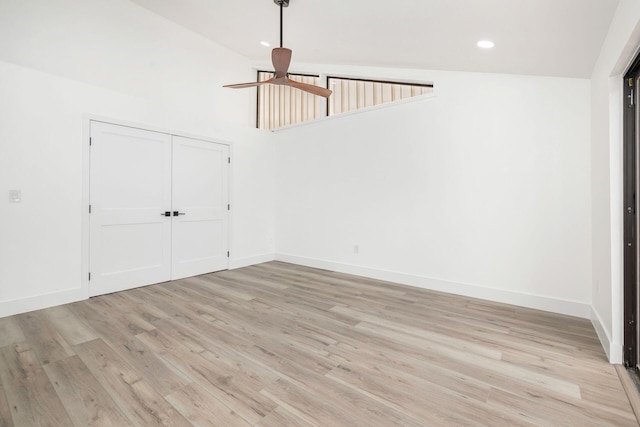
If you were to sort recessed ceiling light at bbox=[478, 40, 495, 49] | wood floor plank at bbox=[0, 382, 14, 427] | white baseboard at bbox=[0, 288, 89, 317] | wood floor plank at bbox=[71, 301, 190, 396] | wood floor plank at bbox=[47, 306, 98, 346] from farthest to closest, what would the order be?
white baseboard at bbox=[0, 288, 89, 317] → recessed ceiling light at bbox=[478, 40, 495, 49] → wood floor plank at bbox=[47, 306, 98, 346] → wood floor plank at bbox=[71, 301, 190, 396] → wood floor plank at bbox=[0, 382, 14, 427]

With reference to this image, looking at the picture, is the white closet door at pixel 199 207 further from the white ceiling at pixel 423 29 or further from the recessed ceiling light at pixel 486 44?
the recessed ceiling light at pixel 486 44

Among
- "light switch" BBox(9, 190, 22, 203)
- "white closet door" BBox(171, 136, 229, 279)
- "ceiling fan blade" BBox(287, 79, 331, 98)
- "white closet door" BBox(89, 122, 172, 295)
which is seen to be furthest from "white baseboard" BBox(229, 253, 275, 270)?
"ceiling fan blade" BBox(287, 79, 331, 98)

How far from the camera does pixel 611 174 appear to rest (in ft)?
7.55

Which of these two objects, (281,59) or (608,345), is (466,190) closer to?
(608,345)

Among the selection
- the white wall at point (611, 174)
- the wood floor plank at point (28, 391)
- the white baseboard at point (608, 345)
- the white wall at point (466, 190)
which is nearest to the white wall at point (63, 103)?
the wood floor plank at point (28, 391)

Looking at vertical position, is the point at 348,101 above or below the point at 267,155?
above

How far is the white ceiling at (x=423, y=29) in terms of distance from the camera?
7.34 ft

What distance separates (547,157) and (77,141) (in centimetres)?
543

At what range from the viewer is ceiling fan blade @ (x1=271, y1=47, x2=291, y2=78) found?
2883 millimetres

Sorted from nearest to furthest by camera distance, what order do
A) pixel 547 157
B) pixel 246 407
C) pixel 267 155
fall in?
pixel 246 407, pixel 547 157, pixel 267 155

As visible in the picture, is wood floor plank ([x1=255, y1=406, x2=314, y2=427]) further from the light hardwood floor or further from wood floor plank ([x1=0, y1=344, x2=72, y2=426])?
wood floor plank ([x1=0, y1=344, x2=72, y2=426])

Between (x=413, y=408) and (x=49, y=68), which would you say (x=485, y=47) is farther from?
(x=49, y=68)

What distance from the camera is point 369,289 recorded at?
13.5ft

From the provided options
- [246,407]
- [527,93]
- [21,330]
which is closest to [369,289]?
[246,407]
